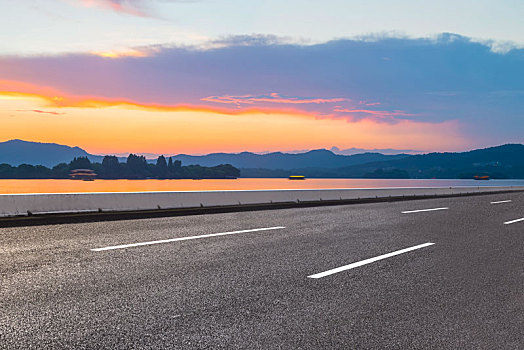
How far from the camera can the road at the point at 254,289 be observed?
4.41m

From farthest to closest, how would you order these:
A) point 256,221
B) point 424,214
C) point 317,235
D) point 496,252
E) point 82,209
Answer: point 424,214 → point 82,209 → point 256,221 → point 317,235 → point 496,252

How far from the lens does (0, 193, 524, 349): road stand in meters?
4.41

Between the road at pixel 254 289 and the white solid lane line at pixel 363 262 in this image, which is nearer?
the road at pixel 254 289

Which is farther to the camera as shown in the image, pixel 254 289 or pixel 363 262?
pixel 363 262

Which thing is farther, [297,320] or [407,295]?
[407,295]

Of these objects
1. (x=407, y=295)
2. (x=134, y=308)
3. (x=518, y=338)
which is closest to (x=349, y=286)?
(x=407, y=295)

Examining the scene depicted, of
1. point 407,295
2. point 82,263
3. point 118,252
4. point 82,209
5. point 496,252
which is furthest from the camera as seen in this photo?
point 82,209

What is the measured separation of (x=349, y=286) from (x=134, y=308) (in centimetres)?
260

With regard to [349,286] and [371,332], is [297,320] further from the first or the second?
[349,286]

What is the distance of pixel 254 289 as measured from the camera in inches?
235

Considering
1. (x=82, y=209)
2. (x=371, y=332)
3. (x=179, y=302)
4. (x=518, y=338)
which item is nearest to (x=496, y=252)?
(x=518, y=338)

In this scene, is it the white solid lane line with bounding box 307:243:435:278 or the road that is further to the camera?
the white solid lane line with bounding box 307:243:435:278

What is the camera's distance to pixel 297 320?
487 centimetres

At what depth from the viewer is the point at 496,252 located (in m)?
9.38
